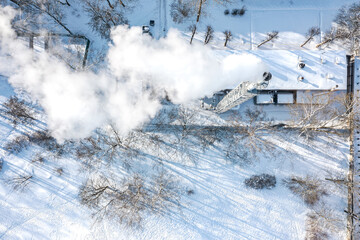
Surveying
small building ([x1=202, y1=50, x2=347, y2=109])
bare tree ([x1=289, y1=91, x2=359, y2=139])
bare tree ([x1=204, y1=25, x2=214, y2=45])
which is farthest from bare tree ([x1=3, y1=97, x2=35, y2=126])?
bare tree ([x1=289, y1=91, x2=359, y2=139])

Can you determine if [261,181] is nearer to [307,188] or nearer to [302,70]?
[307,188]

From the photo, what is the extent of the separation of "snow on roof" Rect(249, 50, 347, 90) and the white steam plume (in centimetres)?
378

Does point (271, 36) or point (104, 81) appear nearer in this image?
point (104, 81)

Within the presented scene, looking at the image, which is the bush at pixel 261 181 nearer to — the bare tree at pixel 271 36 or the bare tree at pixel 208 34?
the bare tree at pixel 271 36

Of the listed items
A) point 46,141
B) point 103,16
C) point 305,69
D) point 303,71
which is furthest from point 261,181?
point 103,16

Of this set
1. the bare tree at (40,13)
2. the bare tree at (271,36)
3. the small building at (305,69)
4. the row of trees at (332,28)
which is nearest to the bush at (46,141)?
the bare tree at (40,13)

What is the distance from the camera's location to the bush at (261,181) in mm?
13703

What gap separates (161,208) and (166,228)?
1208 mm

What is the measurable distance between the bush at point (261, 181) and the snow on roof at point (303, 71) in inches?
207

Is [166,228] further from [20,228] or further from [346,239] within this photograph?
[346,239]

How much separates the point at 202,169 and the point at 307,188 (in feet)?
20.5

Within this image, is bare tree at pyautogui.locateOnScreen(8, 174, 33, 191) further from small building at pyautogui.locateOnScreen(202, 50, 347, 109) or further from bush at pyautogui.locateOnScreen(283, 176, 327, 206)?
bush at pyautogui.locateOnScreen(283, 176, 327, 206)

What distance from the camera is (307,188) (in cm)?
1366

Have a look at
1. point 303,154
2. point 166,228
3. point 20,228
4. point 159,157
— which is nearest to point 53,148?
point 20,228
